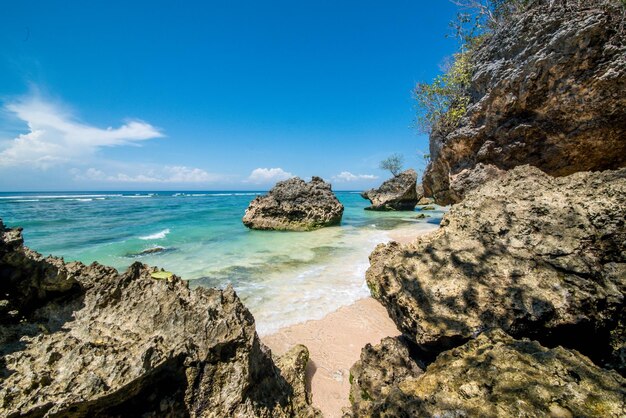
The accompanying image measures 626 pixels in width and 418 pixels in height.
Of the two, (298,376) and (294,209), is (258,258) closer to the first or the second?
(298,376)

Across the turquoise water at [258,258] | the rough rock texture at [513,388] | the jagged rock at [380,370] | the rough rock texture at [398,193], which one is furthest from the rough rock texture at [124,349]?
the rough rock texture at [398,193]

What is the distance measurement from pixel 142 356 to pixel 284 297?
5.04 metres

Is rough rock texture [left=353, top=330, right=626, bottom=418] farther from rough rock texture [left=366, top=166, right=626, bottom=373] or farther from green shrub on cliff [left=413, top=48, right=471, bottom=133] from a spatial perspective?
green shrub on cliff [left=413, top=48, right=471, bottom=133]

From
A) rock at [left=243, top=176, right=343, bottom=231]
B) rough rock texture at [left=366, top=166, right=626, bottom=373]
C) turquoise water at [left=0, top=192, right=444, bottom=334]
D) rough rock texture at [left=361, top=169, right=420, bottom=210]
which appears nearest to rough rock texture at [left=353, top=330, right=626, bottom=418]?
rough rock texture at [left=366, top=166, right=626, bottom=373]

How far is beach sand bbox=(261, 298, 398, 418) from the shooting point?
3.89m

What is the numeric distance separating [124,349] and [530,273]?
4767 mm

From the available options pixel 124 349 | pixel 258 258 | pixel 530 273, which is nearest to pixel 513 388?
pixel 530 273

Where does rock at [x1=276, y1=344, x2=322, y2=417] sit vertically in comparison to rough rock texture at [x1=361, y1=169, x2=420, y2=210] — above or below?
below

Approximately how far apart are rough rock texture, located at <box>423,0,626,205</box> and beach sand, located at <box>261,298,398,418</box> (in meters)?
6.53

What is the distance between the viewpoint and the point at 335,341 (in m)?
5.20

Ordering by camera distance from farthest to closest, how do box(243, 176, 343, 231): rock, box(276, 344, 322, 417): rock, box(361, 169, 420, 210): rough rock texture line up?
box(361, 169, 420, 210): rough rock texture
box(243, 176, 343, 231): rock
box(276, 344, 322, 417): rock

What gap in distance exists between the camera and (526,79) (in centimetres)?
765

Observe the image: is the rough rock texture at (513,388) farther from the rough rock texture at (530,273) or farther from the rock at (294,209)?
the rock at (294,209)

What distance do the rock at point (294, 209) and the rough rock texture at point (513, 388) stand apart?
1725 cm
